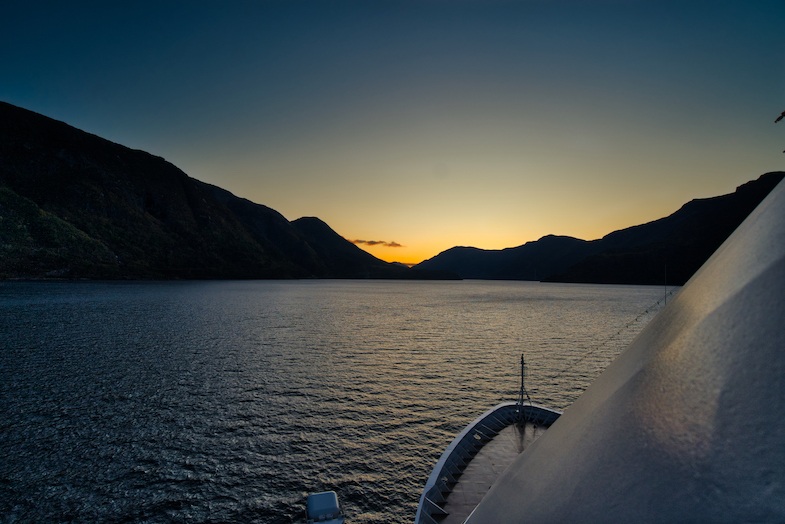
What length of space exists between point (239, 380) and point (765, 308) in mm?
34365

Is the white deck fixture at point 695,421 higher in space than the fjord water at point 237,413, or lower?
higher

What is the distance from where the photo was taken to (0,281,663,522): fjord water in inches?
593

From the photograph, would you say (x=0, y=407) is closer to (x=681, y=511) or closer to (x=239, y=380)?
(x=239, y=380)

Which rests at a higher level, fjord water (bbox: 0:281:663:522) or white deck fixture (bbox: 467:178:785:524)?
white deck fixture (bbox: 467:178:785:524)

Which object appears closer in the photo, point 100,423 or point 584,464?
point 584,464

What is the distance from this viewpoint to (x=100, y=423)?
2197cm

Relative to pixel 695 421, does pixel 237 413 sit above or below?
below

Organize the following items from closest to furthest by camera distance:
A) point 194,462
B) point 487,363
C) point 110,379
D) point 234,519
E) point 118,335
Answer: point 234,519 → point 194,462 → point 110,379 → point 487,363 → point 118,335

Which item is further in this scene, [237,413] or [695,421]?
[237,413]

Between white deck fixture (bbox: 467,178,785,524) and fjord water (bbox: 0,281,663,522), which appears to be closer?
white deck fixture (bbox: 467,178,785,524)

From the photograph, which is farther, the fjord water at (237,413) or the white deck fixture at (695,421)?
the fjord water at (237,413)

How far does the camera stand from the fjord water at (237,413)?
15070 millimetres

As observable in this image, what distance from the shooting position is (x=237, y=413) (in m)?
24.1

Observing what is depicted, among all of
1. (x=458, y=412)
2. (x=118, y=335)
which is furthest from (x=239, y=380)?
(x=118, y=335)
